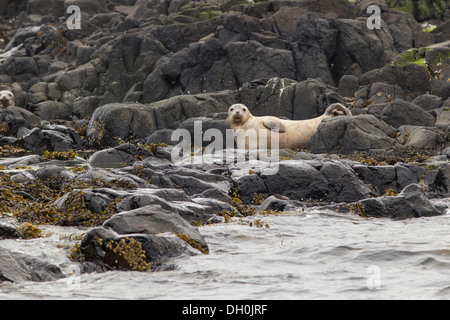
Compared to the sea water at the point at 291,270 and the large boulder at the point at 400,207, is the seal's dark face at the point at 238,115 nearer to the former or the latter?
the large boulder at the point at 400,207

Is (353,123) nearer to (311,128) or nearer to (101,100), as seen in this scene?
(311,128)

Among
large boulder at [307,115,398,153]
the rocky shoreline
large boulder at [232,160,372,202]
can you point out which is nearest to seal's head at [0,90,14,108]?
the rocky shoreline

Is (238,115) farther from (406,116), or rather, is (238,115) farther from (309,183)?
(406,116)

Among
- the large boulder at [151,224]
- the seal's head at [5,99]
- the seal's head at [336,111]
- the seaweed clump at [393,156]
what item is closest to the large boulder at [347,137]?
the seaweed clump at [393,156]

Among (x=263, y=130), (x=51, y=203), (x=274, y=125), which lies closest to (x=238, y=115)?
(x=263, y=130)

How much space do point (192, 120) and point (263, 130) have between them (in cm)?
337

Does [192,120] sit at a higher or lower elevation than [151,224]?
higher

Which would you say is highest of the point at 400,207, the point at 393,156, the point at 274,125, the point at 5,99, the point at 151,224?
the point at 5,99

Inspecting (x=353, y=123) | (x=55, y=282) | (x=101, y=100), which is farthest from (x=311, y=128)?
(x=101, y=100)

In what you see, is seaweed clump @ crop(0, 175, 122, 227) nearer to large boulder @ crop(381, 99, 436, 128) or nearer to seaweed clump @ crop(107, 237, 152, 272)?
seaweed clump @ crop(107, 237, 152, 272)

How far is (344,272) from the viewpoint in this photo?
634 centimetres

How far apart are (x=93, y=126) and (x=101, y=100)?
11369mm

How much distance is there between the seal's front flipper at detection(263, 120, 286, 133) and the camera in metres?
18.2

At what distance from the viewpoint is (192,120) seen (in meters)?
20.5
